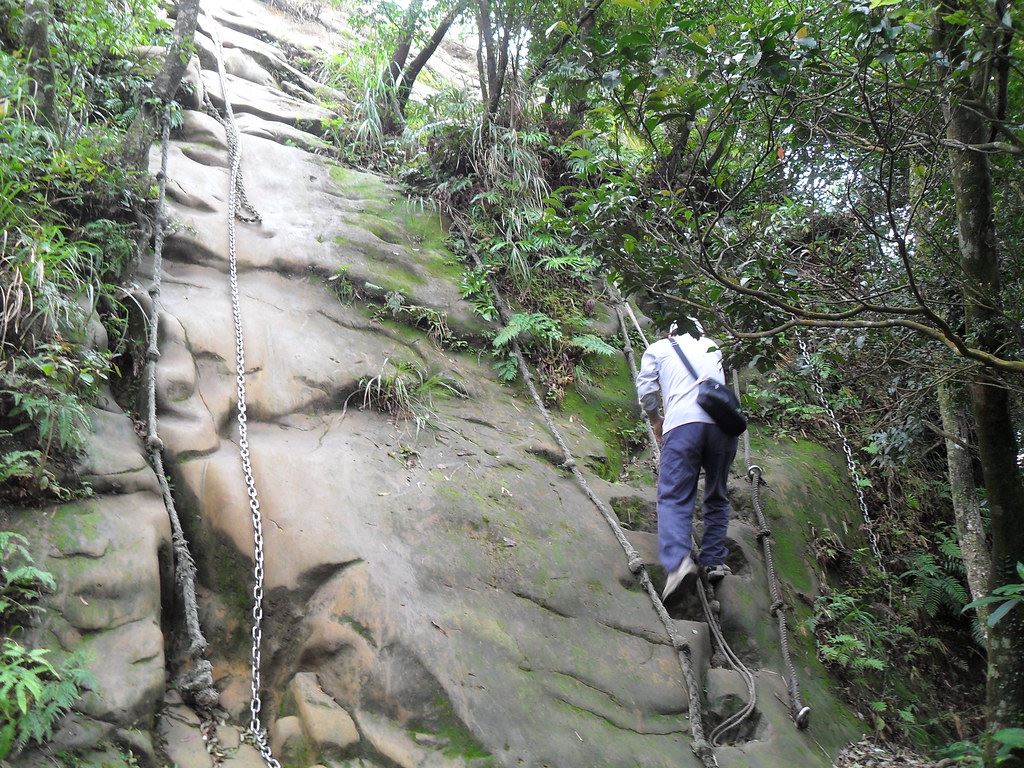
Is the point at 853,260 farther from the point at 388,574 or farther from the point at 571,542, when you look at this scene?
the point at 388,574

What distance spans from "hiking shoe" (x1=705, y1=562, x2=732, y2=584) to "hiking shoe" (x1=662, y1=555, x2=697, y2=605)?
1.13 feet

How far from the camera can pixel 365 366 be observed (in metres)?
5.86

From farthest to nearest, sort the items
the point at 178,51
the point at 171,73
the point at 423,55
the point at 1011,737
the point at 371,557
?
1. the point at 423,55
2. the point at 171,73
3. the point at 178,51
4. the point at 371,557
5. the point at 1011,737

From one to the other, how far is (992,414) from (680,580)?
2.27 m

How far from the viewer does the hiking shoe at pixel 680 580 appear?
505 centimetres

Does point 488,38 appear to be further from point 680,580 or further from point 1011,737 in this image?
point 1011,737

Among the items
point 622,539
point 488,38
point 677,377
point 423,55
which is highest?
point 488,38

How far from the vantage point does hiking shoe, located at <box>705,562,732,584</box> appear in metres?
5.42

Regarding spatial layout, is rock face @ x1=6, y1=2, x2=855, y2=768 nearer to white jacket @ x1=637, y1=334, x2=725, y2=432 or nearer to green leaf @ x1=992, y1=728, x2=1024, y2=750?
white jacket @ x1=637, y1=334, x2=725, y2=432

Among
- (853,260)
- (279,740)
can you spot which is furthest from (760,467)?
(279,740)

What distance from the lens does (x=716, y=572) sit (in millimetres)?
5414

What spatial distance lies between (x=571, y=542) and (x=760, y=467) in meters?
2.66

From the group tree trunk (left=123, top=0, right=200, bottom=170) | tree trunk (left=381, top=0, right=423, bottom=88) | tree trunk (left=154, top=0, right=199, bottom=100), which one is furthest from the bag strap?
tree trunk (left=381, top=0, right=423, bottom=88)

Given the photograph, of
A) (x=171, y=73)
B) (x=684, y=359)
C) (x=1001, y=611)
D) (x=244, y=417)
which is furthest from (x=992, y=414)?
(x=171, y=73)
